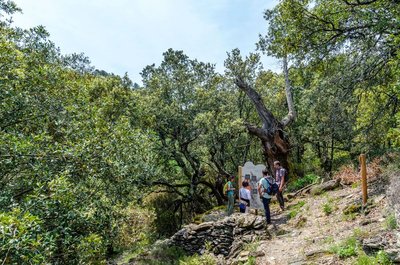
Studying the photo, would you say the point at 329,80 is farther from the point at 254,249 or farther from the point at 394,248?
the point at 394,248

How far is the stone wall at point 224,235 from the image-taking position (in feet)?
30.5

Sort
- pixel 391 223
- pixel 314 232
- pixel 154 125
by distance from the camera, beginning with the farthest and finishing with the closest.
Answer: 1. pixel 154 125
2. pixel 314 232
3. pixel 391 223

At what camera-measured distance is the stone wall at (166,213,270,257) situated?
30.5ft

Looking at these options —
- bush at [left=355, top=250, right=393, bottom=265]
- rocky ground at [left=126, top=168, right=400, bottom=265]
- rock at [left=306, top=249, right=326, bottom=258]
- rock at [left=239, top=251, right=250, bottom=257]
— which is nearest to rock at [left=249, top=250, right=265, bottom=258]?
rocky ground at [left=126, top=168, right=400, bottom=265]

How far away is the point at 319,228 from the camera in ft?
27.1

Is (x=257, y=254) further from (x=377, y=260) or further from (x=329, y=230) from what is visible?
(x=377, y=260)

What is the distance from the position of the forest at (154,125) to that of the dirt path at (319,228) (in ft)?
7.39

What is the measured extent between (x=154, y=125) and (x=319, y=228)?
32.3ft

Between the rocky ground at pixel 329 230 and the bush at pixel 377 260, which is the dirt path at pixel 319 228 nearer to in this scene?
the rocky ground at pixel 329 230

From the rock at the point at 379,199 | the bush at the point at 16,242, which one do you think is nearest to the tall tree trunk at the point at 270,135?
the rock at the point at 379,199

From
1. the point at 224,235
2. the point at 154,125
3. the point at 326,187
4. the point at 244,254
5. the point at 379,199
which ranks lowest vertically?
the point at 244,254

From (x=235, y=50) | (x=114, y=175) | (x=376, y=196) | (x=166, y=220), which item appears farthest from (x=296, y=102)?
(x=114, y=175)

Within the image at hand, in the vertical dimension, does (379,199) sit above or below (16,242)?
below

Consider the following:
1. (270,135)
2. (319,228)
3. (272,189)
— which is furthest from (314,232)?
(270,135)
